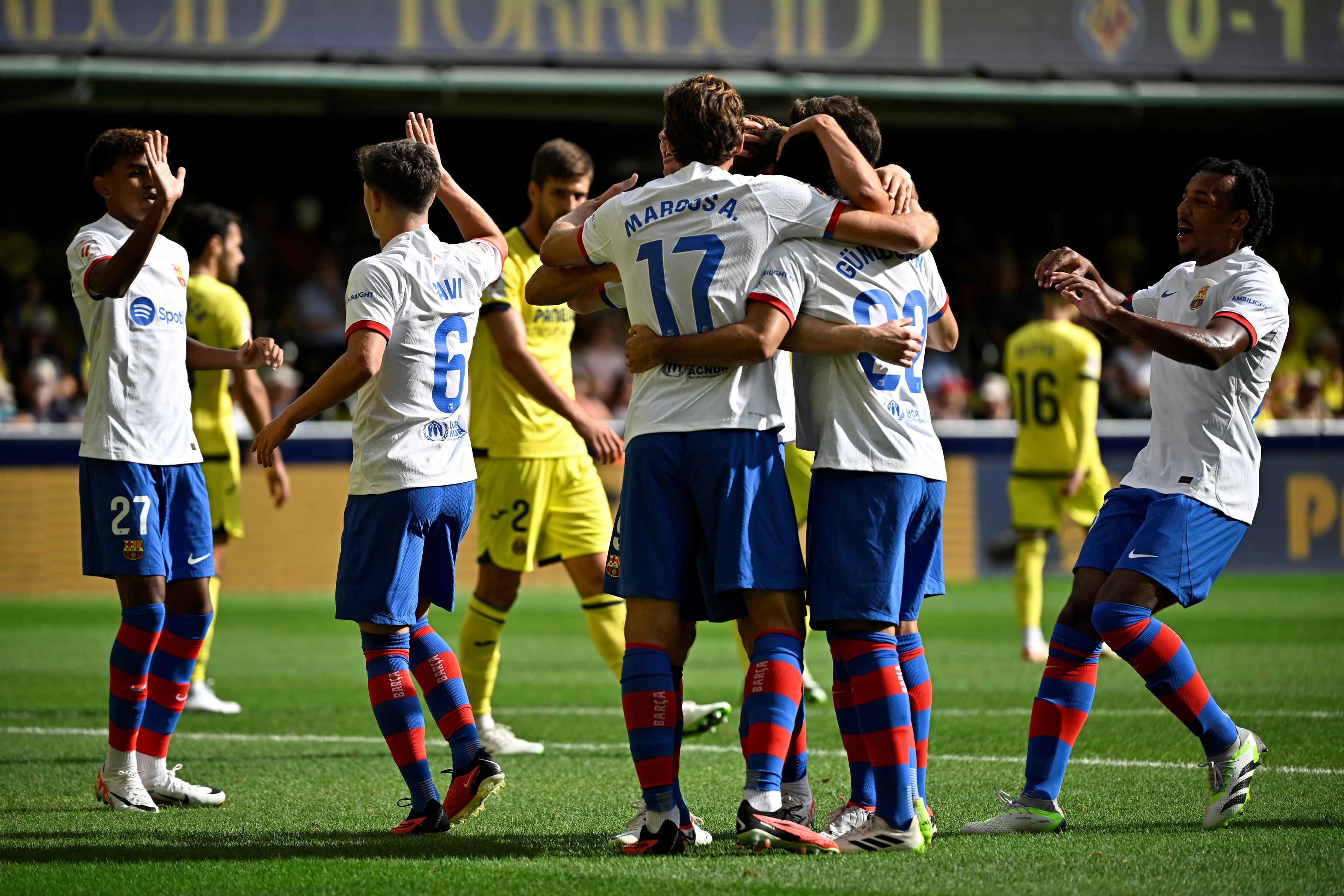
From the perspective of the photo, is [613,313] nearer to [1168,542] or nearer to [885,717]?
[1168,542]

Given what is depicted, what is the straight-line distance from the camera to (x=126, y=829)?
494 cm

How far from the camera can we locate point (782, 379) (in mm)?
4973

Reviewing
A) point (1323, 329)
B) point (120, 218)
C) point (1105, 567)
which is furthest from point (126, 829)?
point (1323, 329)

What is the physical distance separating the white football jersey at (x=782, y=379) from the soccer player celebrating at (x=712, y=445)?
0.27ft

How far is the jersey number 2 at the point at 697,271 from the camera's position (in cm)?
438

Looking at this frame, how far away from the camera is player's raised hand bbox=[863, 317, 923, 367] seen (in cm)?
432

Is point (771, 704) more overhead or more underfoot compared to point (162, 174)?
more underfoot

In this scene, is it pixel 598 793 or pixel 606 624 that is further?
pixel 606 624

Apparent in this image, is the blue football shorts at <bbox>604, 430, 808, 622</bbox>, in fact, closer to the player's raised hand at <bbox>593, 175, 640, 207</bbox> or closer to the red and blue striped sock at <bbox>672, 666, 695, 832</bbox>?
the red and blue striped sock at <bbox>672, 666, 695, 832</bbox>

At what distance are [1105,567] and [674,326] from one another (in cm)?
174

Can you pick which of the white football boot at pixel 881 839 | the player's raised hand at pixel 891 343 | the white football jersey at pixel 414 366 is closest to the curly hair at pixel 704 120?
the player's raised hand at pixel 891 343

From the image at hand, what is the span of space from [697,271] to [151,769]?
9.11 feet

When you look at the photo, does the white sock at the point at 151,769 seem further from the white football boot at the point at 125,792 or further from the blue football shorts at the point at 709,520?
the blue football shorts at the point at 709,520

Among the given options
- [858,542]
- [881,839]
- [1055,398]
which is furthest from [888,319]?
[1055,398]
